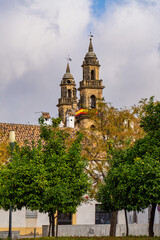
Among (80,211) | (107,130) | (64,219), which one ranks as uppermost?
(107,130)

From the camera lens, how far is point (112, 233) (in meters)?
33.8

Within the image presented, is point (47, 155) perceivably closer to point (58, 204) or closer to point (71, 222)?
point (58, 204)

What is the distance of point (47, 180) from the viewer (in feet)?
80.3

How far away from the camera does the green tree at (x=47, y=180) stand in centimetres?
2386

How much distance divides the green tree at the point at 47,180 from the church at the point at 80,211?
5.75m

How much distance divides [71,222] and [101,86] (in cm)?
2963

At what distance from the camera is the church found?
121ft

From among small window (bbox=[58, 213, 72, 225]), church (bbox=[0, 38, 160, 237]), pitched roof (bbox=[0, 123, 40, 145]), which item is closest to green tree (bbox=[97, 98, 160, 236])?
church (bbox=[0, 38, 160, 237])

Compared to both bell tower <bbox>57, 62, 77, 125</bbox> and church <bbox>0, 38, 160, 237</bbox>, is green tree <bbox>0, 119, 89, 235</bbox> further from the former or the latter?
bell tower <bbox>57, 62, 77, 125</bbox>

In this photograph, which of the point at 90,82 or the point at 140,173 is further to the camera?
the point at 90,82

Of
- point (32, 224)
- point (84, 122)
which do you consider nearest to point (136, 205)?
point (32, 224)

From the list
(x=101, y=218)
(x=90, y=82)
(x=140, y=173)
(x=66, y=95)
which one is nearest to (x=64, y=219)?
(x=101, y=218)

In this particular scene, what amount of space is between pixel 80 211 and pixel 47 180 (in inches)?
928

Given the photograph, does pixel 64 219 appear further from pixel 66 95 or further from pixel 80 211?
pixel 66 95
